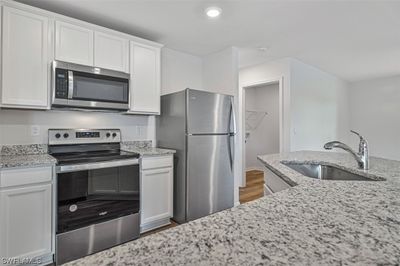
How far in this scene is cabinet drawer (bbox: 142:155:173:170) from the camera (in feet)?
7.71

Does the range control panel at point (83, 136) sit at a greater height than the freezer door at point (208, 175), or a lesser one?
greater

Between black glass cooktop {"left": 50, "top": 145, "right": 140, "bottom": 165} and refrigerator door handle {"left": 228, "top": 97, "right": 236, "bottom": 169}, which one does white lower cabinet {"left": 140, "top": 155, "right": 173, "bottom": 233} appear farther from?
refrigerator door handle {"left": 228, "top": 97, "right": 236, "bottom": 169}

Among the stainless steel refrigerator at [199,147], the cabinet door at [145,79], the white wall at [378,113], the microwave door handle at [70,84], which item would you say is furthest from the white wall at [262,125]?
the microwave door handle at [70,84]

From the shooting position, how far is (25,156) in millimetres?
1990

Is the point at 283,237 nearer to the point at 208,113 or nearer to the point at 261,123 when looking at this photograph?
the point at 208,113

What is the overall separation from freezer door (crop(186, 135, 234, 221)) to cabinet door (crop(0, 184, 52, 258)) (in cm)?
136

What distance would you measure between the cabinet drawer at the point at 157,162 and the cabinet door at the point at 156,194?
1.8 inches

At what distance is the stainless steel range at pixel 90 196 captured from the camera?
180 centimetres

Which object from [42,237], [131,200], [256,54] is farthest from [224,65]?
[42,237]

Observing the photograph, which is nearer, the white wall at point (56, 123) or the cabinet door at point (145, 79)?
the white wall at point (56, 123)

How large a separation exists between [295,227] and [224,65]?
304 centimetres

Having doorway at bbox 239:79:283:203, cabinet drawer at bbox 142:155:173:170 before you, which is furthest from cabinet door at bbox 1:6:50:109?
doorway at bbox 239:79:283:203

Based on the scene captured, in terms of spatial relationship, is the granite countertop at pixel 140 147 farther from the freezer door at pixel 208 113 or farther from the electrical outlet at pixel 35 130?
the electrical outlet at pixel 35 130

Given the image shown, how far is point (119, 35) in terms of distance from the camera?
242 centimetres
